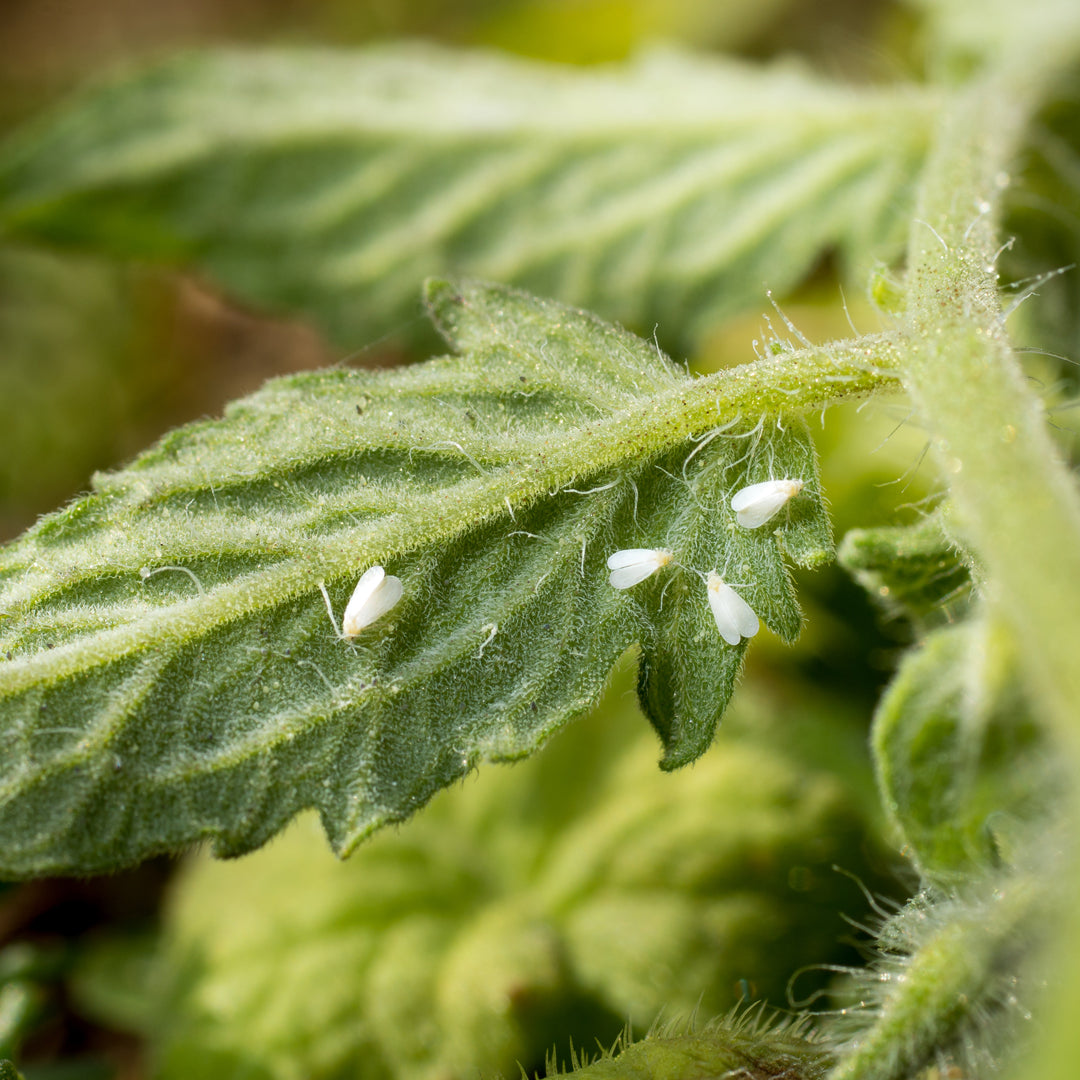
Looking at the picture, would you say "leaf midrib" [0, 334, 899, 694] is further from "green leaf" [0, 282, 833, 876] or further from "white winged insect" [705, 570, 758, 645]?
"white winged insect" [705, 570, 758, 645]

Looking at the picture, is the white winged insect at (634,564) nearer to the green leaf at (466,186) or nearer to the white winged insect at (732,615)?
the white winged insect at (732,615)

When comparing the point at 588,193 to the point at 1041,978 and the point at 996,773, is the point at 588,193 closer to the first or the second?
the point at 996,773

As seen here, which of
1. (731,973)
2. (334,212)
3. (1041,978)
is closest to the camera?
(1041,978)

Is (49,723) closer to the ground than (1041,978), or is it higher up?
higher up

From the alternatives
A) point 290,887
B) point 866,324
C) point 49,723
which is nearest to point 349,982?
point 290,887

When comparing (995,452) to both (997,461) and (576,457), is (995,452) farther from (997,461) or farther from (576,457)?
(576,457)
